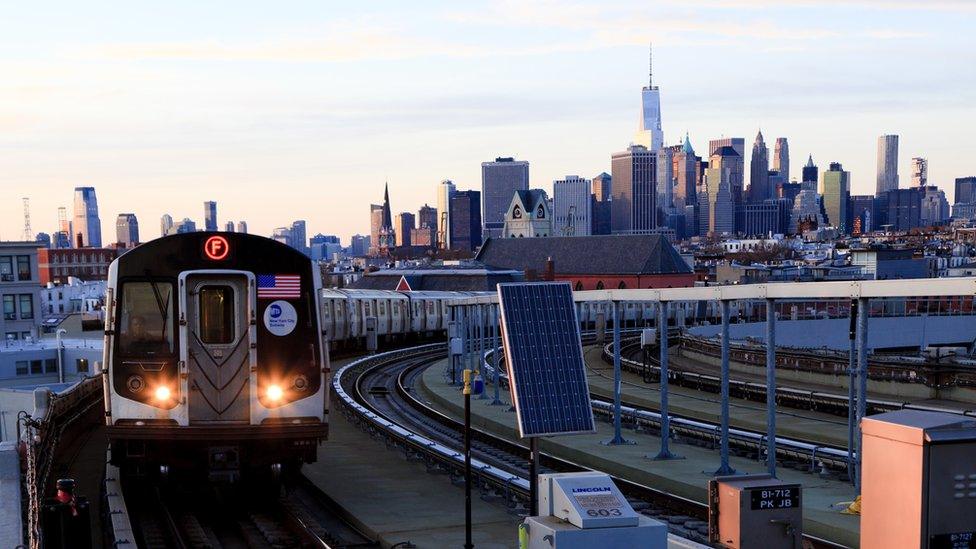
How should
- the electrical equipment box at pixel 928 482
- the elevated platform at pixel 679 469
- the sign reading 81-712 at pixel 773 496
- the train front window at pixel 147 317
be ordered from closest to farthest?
the electrical equipment box at pixel 928 482 < the sign reading 81-712 at pixel 773 496 < the elevated platform at pixel 679 469 < the train front window at pixel 147 317

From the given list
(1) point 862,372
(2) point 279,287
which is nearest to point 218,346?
(2) point 279,287

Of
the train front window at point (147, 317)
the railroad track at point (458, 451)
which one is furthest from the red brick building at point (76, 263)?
the train front window at point (147, 317)

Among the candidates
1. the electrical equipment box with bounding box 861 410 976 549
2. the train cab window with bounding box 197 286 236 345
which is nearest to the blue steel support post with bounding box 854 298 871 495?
the electrical equipment box with bounding box 861 410 976 549

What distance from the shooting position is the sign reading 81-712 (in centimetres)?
1008

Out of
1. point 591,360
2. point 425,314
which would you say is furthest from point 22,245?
point 591,360

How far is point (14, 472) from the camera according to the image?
1426 centimetres

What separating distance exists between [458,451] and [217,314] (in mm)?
9053

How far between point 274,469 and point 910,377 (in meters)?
29.8

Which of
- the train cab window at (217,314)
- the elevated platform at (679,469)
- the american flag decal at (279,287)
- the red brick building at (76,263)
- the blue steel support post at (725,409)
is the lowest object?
the red brick building at (76,263)

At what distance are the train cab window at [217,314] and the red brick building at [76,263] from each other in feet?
565

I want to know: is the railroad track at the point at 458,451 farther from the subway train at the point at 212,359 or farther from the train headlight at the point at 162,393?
the train headlight at the point at 162,393

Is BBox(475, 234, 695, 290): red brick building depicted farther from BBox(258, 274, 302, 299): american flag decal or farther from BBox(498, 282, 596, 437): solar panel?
BBox(258, 274, 302, 299): american flag decal

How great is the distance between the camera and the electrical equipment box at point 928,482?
870 cm

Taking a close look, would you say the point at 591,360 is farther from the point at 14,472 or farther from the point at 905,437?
the point at 905,437
